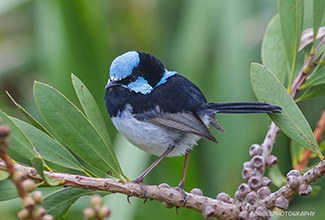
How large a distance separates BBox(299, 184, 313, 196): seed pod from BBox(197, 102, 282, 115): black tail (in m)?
0.25

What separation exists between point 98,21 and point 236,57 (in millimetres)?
1160

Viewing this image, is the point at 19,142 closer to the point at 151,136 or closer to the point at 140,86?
the point at 151,136

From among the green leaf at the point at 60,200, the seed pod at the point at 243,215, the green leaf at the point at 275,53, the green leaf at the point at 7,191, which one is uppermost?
the green leaf at the point at 275,53

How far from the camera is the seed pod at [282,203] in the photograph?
1003 millimetres

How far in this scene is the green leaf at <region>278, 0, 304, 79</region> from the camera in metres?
1.19

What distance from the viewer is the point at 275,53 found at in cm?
142

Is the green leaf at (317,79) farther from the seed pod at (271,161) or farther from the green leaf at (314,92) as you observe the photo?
the seed pod at (271,161)

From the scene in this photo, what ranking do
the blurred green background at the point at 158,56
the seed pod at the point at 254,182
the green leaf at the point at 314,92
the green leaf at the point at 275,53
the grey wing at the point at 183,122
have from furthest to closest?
the blurred green background at the point at 158,56 < the grey wing at the point at 183,122 < the green leaf at the point at 275,53 < the green leaf at the point at 314,92 < the seed pod at the point at 254,182

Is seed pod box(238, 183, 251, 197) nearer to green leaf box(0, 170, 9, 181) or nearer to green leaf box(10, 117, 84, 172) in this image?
green leaf box(10, 117, 84, 172)

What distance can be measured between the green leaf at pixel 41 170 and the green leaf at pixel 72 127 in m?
0.13

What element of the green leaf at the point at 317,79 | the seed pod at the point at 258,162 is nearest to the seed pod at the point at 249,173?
the seed pod at the point at 258,162

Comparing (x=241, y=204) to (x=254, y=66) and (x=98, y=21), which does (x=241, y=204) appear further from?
(x=98, y=21)

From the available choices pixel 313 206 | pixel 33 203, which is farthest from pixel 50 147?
pixel 313 206

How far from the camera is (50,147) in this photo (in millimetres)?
985
